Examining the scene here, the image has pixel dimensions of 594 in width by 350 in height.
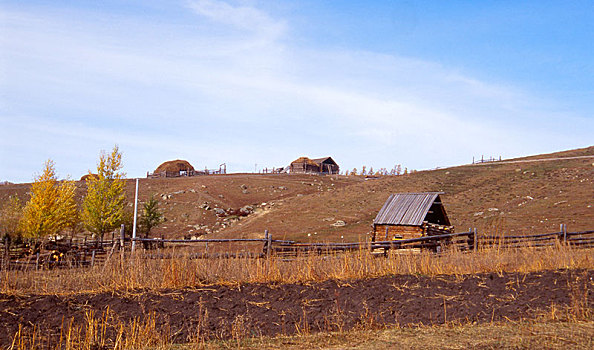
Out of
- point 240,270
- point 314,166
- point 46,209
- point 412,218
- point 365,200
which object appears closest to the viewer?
point 240,270

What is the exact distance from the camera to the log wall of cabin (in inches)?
981

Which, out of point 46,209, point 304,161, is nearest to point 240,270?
point 46,209

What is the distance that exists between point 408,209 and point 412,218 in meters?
0.81

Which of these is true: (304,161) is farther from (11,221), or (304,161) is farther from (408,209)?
(408,209)

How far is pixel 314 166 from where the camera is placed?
295 ft

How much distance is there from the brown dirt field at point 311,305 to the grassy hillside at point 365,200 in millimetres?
20178

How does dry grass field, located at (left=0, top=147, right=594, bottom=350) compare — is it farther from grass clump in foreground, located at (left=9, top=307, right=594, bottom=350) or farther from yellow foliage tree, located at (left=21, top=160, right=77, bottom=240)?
yellow foliage tree, located at (left=21, top=160, right=77, bottom=240)

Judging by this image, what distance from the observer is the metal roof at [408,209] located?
24484 mm

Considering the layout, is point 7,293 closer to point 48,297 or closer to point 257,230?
point 48,297

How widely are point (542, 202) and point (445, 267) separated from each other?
102ft

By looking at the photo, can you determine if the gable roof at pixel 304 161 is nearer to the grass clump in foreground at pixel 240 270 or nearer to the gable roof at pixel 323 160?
the gable roof at pixel 323 160

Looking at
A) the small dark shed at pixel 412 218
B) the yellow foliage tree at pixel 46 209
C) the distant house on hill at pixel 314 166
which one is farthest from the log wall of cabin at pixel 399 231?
the distant house on hill at pixel 314 166

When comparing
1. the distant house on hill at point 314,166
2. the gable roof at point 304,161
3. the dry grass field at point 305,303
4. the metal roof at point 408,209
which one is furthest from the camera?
the gable roof at point 304,161

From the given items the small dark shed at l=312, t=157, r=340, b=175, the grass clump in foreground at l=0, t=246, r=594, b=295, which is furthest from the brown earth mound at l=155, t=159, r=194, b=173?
the grass clump in foreground at l=0, t=246, r=594, b=295
